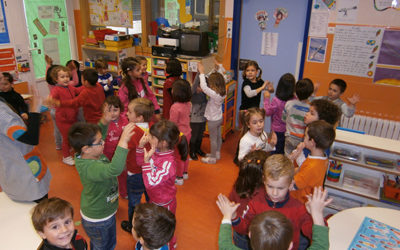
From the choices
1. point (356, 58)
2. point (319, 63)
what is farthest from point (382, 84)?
point (319, 63)

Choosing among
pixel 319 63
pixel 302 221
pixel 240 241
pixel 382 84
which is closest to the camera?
pixel 302 221

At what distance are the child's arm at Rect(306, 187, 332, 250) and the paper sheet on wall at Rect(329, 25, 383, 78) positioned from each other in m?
3.29

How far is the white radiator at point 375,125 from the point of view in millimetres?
3994

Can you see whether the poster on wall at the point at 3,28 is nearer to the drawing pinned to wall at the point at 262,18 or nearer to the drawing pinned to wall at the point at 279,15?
the drawing pinned to wall at the point at 262,18

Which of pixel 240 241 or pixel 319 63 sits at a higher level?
pixel 319 63

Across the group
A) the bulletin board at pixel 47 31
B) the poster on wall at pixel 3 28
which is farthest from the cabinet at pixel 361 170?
the bulletin board at pixel 47 31

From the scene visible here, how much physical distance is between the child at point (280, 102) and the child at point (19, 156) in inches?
94.4

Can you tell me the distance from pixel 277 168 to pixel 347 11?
10.7 ft

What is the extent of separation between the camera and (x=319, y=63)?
4352 millimetres

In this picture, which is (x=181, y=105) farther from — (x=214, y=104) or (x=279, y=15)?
(x=279, y=15)

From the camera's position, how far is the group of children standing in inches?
69.7

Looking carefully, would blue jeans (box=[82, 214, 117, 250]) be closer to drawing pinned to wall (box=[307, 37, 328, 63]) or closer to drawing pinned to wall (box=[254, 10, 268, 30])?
drawing pinned to wall (box=[307, 37, 328, 63])

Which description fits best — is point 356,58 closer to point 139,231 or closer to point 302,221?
point 302,221

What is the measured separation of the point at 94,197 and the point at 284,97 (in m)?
2.45
